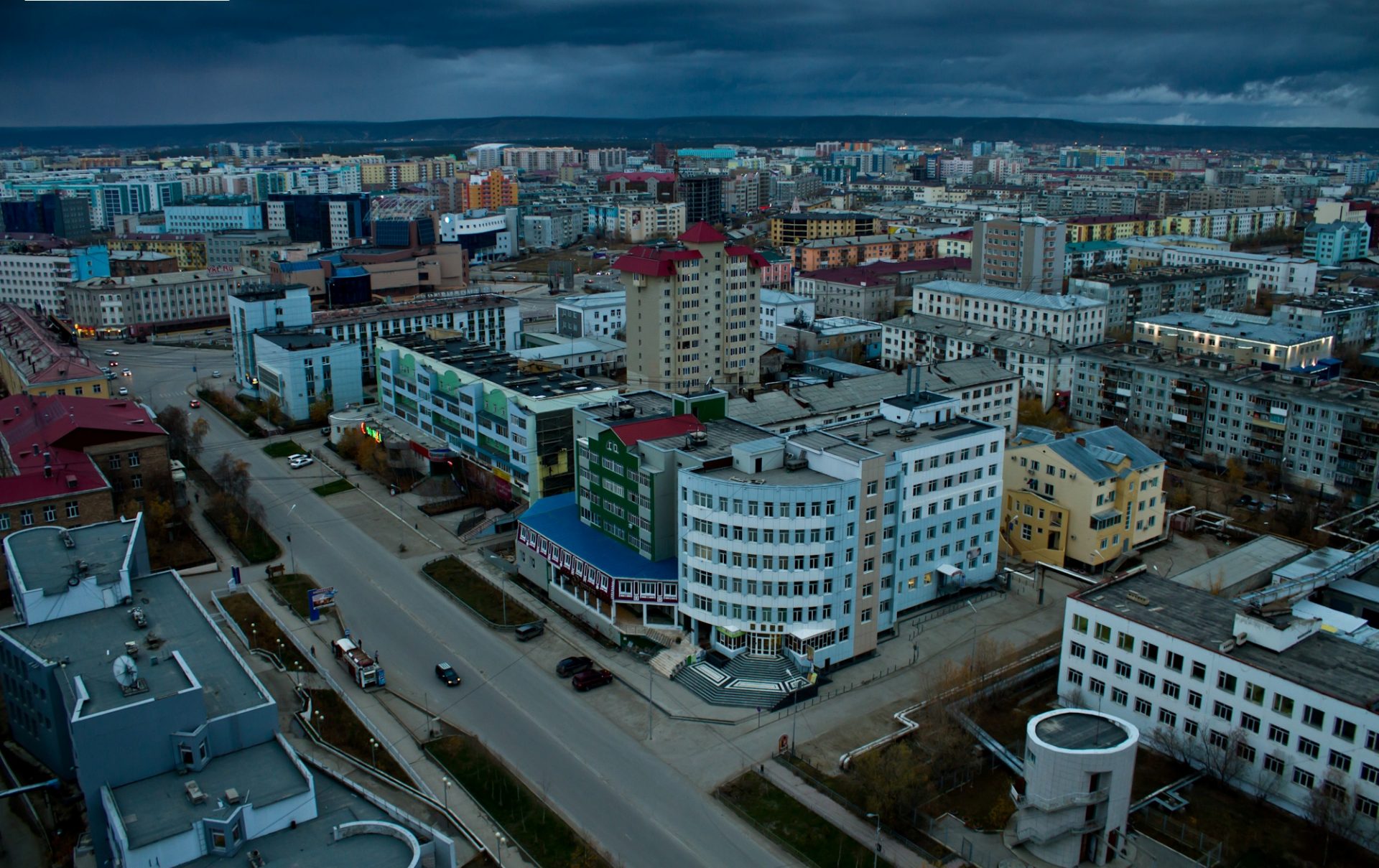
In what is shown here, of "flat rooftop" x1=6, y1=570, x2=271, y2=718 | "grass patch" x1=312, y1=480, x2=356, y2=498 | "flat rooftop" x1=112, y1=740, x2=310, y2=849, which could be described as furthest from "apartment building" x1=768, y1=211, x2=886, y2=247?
"flat rooftop" x1=112, y1=740, x2=310, y2=849

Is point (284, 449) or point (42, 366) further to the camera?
point (42, 366)

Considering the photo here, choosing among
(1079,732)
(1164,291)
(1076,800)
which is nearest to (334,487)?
(1079,732)

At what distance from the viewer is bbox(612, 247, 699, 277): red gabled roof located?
52.9m

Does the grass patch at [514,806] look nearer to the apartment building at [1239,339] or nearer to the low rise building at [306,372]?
the low rise building at [306,372]

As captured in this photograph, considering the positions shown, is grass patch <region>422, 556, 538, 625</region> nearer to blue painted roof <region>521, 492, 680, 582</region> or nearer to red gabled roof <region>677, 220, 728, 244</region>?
blue painted roof <region>521, 492, 680, 582</region>

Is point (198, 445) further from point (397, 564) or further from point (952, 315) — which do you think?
point (952, 315)

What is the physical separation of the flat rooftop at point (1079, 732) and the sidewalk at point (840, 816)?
150 inches

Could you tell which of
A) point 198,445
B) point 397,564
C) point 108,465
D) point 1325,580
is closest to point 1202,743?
point 1325,580

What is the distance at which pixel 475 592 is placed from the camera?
34750mm

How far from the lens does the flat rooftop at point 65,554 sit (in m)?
26.2

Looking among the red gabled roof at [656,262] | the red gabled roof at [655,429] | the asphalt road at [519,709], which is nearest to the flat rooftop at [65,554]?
the asphalt road at [519,709]

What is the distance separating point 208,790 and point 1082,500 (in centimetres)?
2824

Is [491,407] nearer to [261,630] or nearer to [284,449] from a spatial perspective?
[284,449]

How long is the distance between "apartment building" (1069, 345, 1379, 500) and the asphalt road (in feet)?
107
